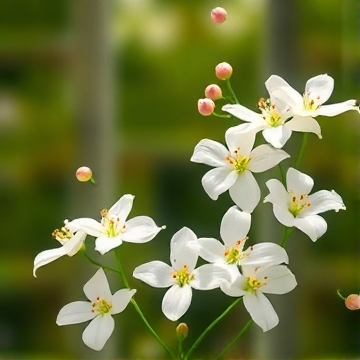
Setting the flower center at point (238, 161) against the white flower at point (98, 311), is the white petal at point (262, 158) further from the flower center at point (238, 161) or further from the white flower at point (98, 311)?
the white flower at point (98, 311)

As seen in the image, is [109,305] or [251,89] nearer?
[109,305]

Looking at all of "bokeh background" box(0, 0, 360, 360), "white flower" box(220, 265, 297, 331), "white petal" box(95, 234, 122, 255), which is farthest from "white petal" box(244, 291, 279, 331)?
"bokeh background" box(0, 0, 360, 360)

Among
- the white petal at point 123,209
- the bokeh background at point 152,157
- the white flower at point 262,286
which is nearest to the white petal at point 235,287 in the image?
the white flower at point 262,286

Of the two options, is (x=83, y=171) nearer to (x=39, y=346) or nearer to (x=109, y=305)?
(x=109, y=305)

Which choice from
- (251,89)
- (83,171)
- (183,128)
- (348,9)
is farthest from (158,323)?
(83,171)

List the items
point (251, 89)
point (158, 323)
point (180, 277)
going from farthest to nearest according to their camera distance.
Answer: point (251, 89) < point (158, 323) < point (180, 277)

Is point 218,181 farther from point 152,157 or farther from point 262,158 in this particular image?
point 152,157
